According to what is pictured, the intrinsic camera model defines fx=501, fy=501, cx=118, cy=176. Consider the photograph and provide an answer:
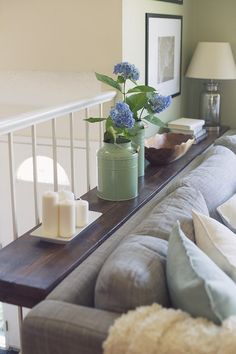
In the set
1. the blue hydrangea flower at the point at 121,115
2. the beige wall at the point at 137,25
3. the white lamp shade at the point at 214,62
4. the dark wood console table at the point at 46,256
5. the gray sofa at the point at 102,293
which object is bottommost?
the dark wood console table at the point at 46,256

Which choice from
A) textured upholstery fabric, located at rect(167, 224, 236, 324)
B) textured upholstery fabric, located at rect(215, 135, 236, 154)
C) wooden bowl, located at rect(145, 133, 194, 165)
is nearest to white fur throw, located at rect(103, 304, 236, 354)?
textured upholstery fabric, located at rect(167, 224, 236, 324)

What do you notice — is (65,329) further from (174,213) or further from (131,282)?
(174,213)

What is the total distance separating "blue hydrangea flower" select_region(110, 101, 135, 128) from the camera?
2.22 m

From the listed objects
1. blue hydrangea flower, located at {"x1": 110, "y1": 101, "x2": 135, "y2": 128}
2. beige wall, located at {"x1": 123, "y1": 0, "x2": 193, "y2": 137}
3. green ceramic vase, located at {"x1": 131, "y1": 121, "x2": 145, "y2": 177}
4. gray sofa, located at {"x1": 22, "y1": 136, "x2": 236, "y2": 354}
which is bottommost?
gray sofa, located at {"x1": 22, "y1": 136, "x2": 236, "y2": 354}

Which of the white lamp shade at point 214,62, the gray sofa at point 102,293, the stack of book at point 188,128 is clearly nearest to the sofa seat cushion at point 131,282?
the gray sofa at point 102,293

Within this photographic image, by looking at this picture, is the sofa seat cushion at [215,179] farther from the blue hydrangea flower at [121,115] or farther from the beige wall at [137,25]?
the beige wall at [137,25]

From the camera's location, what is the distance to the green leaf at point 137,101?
2.53 metres

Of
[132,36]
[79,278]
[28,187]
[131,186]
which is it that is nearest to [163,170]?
[131,186]

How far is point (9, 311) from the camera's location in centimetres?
403

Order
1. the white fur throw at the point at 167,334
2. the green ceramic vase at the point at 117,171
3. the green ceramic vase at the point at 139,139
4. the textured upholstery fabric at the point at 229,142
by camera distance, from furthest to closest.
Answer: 1. the textured upholstery fabric at the point at 229,142
2. the green ceramic vase at the point at 139,139
3. the green ceramic vase at the point at 117,171
4. the white fur throw at the point at 167,334

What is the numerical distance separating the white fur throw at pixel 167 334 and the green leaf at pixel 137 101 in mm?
1428

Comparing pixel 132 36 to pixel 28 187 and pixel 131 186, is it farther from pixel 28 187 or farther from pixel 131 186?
pixel 28 187

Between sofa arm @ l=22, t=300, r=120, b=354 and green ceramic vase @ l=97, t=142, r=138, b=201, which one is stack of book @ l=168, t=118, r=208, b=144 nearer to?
green ceramic vase @ l=97, t=142, r=138, b=201

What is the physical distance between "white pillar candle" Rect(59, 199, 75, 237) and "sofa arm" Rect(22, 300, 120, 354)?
1.86 feet
